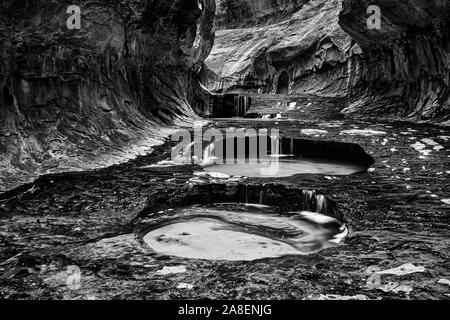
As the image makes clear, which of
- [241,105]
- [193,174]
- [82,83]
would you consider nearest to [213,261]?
[193,174]

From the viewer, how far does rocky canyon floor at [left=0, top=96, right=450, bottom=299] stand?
9.77 feet

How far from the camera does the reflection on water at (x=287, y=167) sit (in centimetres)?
764

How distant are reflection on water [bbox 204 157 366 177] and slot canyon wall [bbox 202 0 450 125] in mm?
3241

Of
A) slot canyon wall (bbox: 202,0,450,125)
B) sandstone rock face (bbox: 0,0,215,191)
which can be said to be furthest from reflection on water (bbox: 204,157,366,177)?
slot canyon wall (bbox: 202,0,450,125)

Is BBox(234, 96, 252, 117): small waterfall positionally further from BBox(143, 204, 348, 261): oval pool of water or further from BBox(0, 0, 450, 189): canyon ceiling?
BBox(143, 204, 348, 261): oval pool of water

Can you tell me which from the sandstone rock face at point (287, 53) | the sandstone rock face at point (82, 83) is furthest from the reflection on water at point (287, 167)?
the sandstone rock face at point (287, 53)

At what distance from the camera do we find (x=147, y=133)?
9.08m

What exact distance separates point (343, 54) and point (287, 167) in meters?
13.6

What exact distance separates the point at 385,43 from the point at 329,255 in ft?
36.2

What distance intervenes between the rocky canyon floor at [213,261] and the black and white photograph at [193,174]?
0.02 meters

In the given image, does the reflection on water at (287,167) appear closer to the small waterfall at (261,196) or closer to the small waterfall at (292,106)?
the small waterfall at (261,196)
